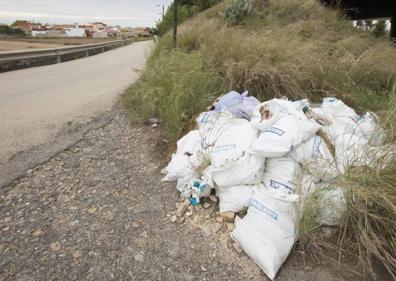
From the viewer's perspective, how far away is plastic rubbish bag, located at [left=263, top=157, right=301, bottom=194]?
2.08 meters

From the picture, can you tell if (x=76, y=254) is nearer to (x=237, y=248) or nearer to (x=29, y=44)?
(x=237, y=248)

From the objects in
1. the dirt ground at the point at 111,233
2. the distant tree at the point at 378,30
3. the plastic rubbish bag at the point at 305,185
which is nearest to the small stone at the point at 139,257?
the dirt ground at the point at 111,233

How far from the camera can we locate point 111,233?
1.99m

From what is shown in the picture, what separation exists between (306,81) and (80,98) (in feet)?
12.3

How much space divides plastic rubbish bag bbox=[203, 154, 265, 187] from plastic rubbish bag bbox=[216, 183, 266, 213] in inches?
1.5

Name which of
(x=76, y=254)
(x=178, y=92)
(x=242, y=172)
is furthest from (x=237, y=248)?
(x=178, y=92)

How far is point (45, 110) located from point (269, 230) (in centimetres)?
388

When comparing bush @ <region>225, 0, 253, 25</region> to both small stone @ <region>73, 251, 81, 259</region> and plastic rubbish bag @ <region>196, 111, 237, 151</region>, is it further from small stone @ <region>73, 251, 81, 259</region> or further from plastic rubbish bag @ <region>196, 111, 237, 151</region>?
small stone @ <region>73, 251, 81, 259</region>

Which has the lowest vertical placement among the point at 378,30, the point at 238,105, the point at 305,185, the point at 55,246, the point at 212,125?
the point at 55,246

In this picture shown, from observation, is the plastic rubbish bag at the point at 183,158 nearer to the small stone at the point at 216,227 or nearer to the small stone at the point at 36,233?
the small stone at the point at 216,227

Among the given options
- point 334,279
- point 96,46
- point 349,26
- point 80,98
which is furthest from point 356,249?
point 96,46

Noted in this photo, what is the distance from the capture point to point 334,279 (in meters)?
1.69

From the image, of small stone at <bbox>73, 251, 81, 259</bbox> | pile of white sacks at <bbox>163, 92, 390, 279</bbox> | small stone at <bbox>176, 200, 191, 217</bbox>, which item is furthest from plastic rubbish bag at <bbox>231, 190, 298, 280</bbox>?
small stone at <bbox>73, 251, 81, 259</bbox>

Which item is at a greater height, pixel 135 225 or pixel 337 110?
pixel 337 110
